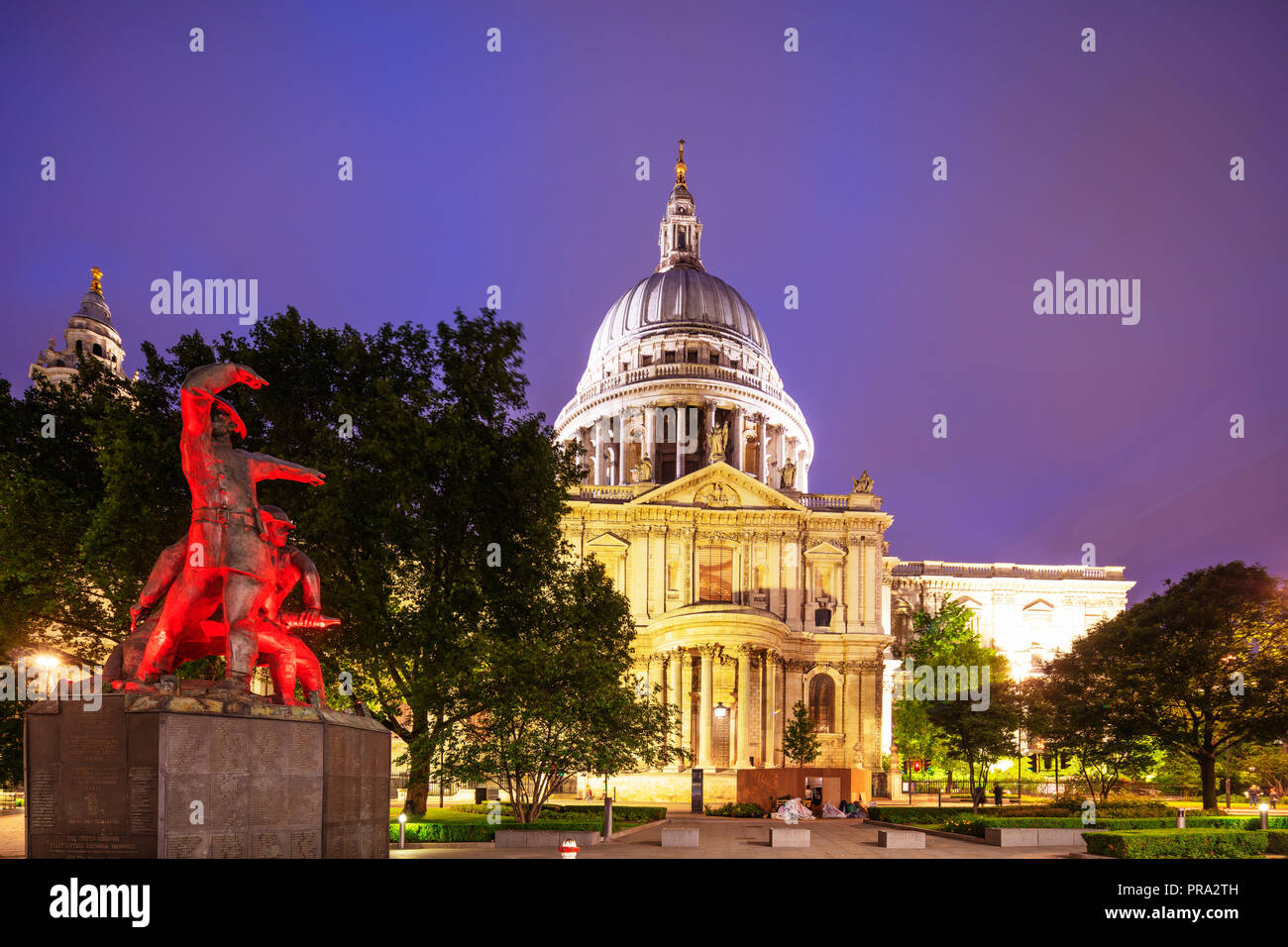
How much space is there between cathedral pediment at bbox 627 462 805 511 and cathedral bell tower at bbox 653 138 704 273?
51397mm

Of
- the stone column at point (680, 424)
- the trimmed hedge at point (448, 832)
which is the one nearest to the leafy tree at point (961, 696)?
the stone column at point (680, 424)

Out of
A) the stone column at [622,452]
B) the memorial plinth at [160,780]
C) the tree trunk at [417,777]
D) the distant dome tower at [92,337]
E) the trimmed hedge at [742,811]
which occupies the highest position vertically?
the distant dome tower at [92,337]

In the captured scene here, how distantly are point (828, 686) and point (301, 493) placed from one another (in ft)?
180

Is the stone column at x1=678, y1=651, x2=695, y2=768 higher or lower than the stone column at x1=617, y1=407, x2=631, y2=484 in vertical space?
lower

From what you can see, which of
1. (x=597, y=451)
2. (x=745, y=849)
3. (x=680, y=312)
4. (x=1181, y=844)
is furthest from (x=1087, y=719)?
(x=680, y=312)

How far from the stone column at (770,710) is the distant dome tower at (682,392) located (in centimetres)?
2527

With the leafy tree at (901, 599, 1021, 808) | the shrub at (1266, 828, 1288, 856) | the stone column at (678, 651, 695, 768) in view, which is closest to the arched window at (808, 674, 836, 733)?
the leafy tree at (901, 599, 1021, 808)

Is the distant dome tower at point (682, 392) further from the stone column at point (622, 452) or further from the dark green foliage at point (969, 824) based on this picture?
the dark green foliage at point (969, 824)

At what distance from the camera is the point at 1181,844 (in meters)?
27.0

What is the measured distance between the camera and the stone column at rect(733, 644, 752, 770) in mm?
65825

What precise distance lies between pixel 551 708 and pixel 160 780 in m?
19.3

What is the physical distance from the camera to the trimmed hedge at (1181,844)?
26984mm

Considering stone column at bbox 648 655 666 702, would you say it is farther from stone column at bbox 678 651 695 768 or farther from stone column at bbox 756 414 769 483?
stone column at bbox 756 414 769 483
